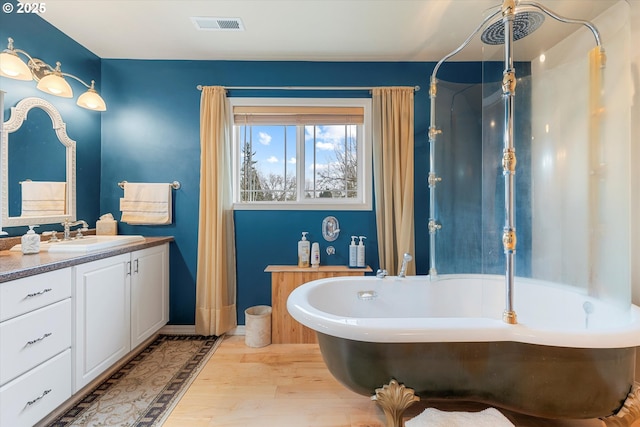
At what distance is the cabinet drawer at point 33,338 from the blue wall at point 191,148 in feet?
3.70

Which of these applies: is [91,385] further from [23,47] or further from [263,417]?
[23,47]

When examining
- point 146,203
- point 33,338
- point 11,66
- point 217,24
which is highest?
point 217,24

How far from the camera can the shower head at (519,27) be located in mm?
1589

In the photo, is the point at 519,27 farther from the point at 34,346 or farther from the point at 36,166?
the point at 36,166

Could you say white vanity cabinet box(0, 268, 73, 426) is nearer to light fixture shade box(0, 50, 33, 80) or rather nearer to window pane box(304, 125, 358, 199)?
light fixture shade box(0, 50, 33, 80)

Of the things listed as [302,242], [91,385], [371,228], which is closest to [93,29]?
[302,242]

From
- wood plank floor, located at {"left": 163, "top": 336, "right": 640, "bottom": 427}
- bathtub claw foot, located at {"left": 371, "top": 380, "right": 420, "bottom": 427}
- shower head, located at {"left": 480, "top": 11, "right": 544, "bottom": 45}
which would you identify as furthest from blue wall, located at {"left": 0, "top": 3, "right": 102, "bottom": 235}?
shower head, located at {"left": 480, "top": 11, "right": 544, "bottom": 45}

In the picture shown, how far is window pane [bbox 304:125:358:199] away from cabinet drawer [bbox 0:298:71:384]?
6.23ft

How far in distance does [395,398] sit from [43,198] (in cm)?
263

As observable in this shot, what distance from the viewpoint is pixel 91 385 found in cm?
182

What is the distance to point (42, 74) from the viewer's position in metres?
2.06

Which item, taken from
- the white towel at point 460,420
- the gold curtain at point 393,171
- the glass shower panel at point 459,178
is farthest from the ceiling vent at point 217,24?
the white towel at point 460,420

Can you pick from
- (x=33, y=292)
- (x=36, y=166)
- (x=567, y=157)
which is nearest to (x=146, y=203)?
(x=36, y=166)

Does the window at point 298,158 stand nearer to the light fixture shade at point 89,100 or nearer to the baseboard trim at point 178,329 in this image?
the light fixture shade at point 89,100
